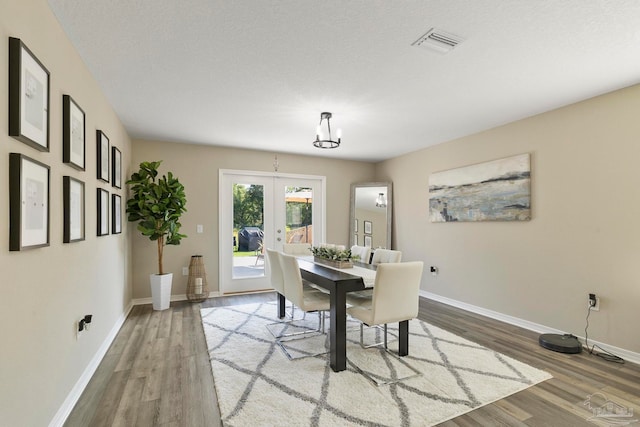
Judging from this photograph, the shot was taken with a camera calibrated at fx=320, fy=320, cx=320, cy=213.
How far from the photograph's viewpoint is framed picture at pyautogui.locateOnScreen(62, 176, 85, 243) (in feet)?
6.40

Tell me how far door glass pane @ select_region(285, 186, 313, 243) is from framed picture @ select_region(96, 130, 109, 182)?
2977 mm

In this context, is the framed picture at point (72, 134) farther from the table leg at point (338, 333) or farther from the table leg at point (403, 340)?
the table leg at point (403, 340)

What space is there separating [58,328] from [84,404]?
0.62 meters

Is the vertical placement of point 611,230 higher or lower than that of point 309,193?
lower

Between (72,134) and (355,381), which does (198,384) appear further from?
(72,134)

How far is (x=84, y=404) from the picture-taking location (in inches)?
81.9

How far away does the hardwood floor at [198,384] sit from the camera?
194 centimetres

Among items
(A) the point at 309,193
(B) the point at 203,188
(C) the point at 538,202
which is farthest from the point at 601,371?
(B) the point at 203,188

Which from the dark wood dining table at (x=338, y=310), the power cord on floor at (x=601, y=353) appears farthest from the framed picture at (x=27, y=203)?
the power cord on floor at (x=601, y=353)

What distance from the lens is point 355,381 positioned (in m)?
2.35

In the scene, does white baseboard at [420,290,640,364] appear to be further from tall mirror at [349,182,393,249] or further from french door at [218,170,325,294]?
french door at [218,170,325,294]

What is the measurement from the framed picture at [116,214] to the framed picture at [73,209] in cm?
103

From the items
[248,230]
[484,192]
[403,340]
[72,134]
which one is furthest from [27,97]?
[484,192]

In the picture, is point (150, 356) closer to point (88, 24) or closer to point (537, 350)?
point (88, 24)
